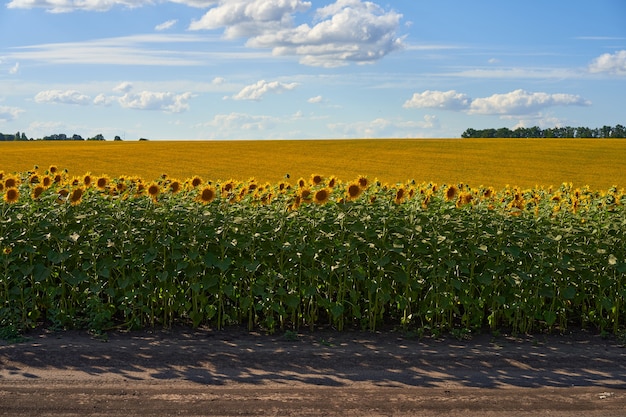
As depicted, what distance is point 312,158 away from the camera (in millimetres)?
37906

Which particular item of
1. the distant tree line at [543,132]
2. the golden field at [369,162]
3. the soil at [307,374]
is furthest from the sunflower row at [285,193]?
the distant tree line at [543,132]

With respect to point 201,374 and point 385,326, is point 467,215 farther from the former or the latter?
point 201,374

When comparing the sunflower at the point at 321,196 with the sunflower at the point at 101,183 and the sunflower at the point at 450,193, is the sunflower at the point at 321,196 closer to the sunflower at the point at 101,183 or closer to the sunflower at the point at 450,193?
the sunflower at the point at 450,193

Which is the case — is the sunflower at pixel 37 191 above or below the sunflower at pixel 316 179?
below

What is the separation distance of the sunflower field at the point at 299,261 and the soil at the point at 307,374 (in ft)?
0.88

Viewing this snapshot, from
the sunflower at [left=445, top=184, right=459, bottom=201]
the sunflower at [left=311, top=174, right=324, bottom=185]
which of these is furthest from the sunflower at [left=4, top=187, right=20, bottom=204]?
the sunflower at [left=445, top=184, right=459, bottom=201]

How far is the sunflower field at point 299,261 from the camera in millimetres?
6949

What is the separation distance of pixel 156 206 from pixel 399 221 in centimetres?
230

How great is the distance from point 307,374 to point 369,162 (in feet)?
99.4

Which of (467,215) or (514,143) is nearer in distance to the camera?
(467,215)

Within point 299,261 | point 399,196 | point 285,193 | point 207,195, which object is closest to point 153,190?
point 207,195

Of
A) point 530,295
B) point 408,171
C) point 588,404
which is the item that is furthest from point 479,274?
point 408,171

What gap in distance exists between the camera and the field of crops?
6949mm

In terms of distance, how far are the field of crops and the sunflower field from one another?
15 millimetres
